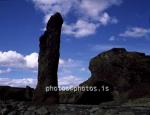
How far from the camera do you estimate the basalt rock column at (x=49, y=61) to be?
15.8 m

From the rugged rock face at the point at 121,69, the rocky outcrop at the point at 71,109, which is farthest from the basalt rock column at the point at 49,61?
the rugged rock face at the point at 121,69

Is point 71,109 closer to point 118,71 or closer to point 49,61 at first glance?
point 49,61

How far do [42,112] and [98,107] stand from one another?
6.40 ft

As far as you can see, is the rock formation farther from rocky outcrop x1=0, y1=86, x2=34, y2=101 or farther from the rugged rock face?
rocky outcrop x1=0, y1=86, x2=34, y2=101

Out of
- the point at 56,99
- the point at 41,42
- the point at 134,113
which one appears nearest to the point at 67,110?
the point at 134,113

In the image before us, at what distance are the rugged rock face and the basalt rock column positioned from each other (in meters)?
7.45

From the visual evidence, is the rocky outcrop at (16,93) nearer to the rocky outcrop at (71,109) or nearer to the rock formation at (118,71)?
the rock formation at (118,71)

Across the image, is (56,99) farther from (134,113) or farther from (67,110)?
(134,113)

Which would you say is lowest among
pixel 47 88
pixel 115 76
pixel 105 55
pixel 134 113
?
pixel 134 113

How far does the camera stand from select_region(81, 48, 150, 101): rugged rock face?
2359 centimetres

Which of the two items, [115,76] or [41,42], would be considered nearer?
[41,42]

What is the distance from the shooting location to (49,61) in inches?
637

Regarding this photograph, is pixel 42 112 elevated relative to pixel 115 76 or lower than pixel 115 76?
lower

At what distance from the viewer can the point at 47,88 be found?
15.8 metres
